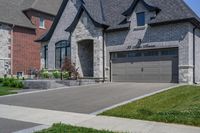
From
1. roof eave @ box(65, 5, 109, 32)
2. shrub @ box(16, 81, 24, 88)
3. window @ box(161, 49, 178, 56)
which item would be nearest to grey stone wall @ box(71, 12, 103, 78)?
roof eave @ box(65, 5, 109, 32)

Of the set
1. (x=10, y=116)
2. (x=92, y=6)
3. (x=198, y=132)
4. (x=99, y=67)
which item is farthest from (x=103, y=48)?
(x=198, y=132)

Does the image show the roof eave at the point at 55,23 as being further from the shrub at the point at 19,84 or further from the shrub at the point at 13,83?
the shrub at the point at 19,84

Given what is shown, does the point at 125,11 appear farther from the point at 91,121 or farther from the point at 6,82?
the point at 91,121

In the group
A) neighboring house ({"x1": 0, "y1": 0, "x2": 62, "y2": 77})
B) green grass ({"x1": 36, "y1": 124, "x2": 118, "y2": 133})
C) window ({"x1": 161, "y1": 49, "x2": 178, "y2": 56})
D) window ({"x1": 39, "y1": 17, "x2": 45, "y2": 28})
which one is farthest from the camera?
window ({"x1": 39, "y1": 17, "x2": 45, "y2": 28})

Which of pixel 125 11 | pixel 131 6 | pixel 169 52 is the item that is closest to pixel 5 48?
pixel 125 11

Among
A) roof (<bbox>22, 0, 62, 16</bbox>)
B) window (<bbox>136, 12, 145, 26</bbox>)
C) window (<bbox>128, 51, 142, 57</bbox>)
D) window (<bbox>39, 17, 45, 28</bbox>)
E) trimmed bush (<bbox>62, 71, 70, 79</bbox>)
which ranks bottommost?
trimmed bush (<bbox>62, 71, 70, 79</bbox>)

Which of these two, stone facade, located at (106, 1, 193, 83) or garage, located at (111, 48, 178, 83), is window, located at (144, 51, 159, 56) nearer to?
garage, located at (111, 48, 178, 83)

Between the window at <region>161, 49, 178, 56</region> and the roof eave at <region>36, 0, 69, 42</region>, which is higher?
the roof eave at <region>36, 0, 69, 42</region>

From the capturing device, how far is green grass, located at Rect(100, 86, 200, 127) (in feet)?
28.1

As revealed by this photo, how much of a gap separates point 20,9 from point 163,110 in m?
29.0

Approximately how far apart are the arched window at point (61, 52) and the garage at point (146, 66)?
512 cm

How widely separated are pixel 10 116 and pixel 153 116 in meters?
5.08

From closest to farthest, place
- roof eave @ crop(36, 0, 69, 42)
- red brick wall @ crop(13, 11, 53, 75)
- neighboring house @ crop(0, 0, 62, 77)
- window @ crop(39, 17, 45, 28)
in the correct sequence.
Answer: roof eave @ crop(36, 0, 69, 42), neighboring house @ crop(0, 0, 62, 77), red brick wall @ crop(13, 11, 53, 75), window @ crop(39, 17, 45, 28)

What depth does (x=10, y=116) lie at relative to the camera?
988 cm
